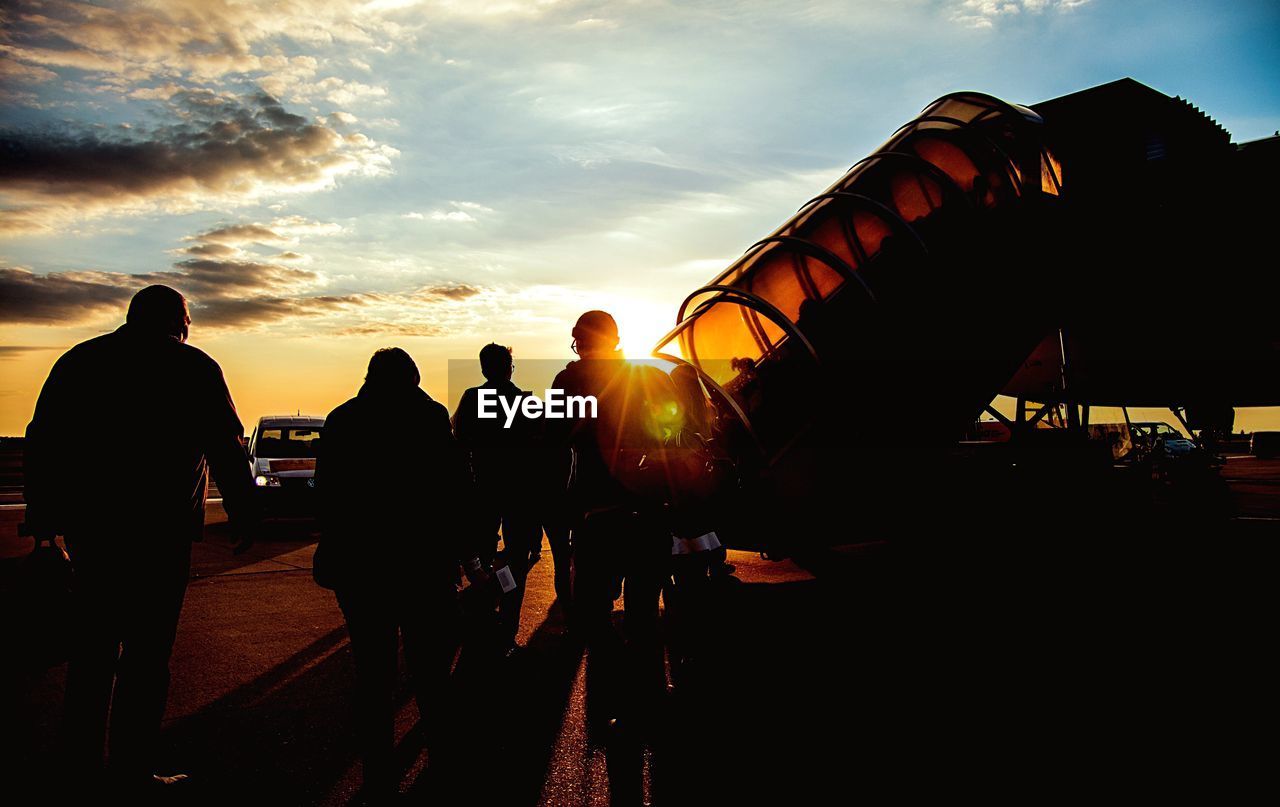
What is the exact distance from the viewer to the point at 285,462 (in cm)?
1248

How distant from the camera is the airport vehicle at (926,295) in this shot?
4504 millimetres

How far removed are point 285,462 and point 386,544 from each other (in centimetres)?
1120

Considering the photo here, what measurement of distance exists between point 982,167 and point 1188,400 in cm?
959

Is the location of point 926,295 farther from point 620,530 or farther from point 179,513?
point 179,513

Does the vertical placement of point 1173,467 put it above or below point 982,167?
below

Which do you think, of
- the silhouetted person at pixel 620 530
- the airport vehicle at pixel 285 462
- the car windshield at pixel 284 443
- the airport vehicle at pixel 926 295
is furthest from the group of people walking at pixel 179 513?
the car windshield at pixel 284 443

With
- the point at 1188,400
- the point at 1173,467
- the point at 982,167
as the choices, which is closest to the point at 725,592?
the point at 982,167

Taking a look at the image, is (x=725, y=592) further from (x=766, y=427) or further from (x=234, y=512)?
(x=234, y=512)

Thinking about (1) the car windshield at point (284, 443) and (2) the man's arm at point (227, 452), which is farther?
(1) the car windshield at point (284, 443)

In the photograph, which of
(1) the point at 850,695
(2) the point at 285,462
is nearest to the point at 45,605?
(1) the point at 850,695

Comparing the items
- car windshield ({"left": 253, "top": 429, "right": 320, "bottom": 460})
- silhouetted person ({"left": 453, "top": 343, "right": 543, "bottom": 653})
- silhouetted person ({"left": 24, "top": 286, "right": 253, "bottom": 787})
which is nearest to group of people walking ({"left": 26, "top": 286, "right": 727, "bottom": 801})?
silhouetted person ({"left": 24, "top": 286, "right": 253, "bottom": 787})

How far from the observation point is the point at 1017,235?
518 centimetres

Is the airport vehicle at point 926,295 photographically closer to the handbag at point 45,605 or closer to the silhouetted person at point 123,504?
the silhouetted person at point 123,504

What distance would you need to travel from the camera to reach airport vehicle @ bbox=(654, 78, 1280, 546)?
4504mm
